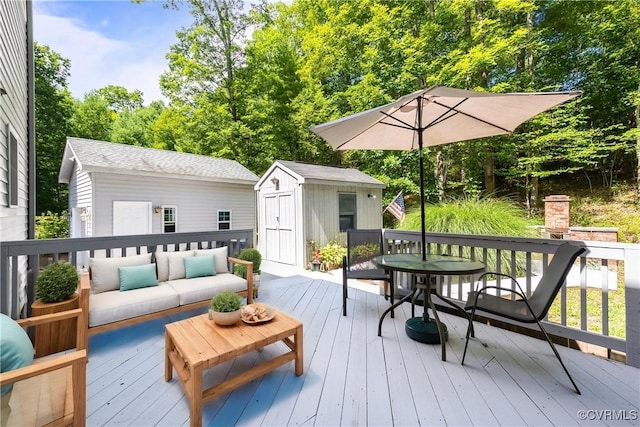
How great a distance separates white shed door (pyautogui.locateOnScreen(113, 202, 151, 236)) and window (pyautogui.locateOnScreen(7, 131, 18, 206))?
4.42 metres

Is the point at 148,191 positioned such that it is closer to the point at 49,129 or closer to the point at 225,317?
the point at 225,317

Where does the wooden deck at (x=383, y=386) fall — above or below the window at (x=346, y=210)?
below

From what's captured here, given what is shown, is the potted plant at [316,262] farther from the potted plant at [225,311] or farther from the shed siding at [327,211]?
the potted plant at [225,311]

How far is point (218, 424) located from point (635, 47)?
14.2 m

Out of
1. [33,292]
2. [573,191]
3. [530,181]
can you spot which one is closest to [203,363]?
[33,292]

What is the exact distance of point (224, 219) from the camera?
9781 millimetres

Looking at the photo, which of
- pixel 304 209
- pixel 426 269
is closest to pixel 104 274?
pixel 426 269

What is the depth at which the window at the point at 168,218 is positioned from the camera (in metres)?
8.36

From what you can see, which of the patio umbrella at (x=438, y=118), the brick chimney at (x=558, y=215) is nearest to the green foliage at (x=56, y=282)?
the patio umbrella at (x=438, y=118)

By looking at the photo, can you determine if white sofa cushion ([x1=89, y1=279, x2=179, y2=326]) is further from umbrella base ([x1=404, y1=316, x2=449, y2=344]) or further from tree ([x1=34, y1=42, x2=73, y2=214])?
tree ([x1=34, y1=42, x2=73, y2=214])

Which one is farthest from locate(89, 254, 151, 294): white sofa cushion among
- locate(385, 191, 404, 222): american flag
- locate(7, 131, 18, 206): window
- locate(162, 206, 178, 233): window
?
locate(385, 191, 404, 222): american flag

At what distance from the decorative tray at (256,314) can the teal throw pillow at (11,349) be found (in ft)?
4.04

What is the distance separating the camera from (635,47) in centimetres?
863

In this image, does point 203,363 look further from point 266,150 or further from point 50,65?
point 50,65
